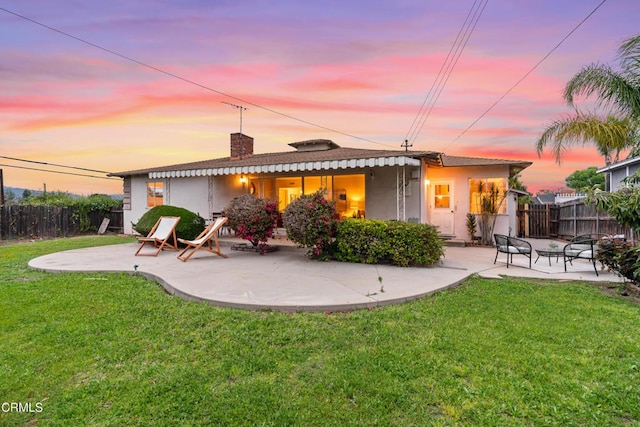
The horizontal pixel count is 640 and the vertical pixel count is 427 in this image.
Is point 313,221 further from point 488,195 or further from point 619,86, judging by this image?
point 488,195

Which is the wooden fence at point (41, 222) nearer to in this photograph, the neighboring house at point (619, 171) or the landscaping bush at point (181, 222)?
the landscaping bush at point (181, 222)

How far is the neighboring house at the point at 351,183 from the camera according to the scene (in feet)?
34.0

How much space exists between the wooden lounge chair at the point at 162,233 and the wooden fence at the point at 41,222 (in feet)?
32.1

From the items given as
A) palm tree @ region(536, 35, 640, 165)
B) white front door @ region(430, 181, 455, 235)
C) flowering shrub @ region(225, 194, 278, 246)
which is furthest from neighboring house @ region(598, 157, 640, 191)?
flowering shrub @ region(225, 194, 278, 246)

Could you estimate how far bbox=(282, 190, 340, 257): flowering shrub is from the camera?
24.5 ft

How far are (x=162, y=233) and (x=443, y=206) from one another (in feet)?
34.8

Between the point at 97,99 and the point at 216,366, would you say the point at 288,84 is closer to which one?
the point at 97,99

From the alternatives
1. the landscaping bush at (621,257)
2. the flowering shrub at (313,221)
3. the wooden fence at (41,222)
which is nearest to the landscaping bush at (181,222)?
the flowering shrub at (313,221)

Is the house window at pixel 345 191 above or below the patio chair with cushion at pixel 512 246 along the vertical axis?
above

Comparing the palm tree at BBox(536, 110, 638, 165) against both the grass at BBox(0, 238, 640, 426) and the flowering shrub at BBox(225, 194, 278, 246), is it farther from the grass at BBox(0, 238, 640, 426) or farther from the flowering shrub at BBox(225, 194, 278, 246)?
the flowering shrub at BBox(225, 194, 278, 246)

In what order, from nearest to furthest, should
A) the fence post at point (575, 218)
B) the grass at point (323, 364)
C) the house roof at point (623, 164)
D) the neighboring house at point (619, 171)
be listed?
the grass at point (323, 364) < the house roof at point (623, 164) < the neighboring house at point (619, 171) < the fence post at point (575, 218)

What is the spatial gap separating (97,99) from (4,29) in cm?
306

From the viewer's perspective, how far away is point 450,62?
12320 mm

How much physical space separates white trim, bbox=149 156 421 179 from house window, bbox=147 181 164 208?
167 cm
